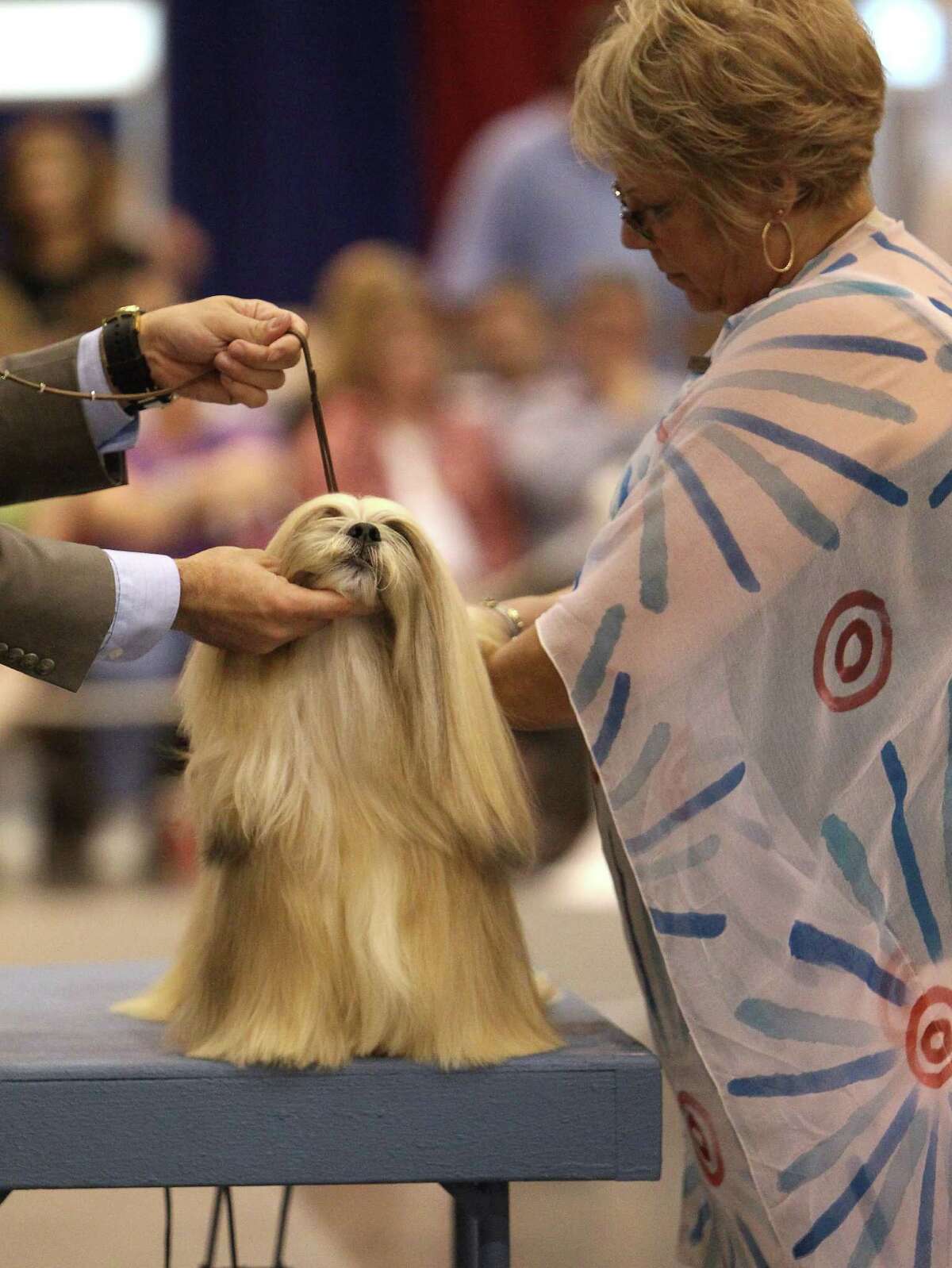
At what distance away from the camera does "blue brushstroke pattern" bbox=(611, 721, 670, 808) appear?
1.51 metres

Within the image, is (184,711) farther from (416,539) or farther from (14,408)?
(14,408)

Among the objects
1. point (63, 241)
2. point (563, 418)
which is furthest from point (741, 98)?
point (63, 241)

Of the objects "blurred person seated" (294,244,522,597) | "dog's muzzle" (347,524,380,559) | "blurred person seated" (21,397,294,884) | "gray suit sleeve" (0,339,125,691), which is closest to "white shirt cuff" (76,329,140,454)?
"gray suit sleeve" (0,339,125,691)

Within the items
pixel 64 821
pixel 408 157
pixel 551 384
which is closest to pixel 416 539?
pixel 551 384

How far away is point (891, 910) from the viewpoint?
1515 mm

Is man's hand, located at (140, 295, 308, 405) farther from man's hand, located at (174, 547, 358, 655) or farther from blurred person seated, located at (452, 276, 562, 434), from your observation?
blurred person seated, located at (452, 276, 562, 434)

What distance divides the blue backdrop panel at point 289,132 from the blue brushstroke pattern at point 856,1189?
4949 mm

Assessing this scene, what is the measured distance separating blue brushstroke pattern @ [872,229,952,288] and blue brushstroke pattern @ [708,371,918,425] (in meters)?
0.19

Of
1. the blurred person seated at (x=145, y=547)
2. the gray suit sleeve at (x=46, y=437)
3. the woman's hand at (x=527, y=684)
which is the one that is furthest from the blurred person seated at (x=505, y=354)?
the woman's hand at (x=527, y=684)

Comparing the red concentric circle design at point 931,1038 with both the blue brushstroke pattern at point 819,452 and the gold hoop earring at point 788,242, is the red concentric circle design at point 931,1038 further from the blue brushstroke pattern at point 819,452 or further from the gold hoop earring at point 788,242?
the gold hoop earring at point 788,242

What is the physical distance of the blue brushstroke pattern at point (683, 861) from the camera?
150 cm

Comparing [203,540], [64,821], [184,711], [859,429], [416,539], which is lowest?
[64,821]

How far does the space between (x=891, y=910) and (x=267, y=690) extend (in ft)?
2.04

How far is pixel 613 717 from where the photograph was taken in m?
1.53
